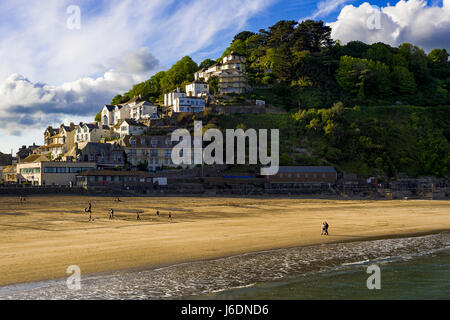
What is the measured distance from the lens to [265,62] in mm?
107562

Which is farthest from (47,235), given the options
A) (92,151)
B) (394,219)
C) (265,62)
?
(265,62)

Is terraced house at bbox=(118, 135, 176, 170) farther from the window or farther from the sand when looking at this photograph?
the sand

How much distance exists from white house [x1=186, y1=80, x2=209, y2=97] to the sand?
51822 millimetres

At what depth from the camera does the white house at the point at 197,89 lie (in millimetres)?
92750

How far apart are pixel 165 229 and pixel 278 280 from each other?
39.4ft

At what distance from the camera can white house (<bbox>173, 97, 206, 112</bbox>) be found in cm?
8419

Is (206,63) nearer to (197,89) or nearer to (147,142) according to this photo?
(197,89)

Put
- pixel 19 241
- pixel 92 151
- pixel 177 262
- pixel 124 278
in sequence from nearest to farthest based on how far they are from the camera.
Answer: pixel 124 278 < pixel 177 262 < pixel 19 241 < pixel 92 151

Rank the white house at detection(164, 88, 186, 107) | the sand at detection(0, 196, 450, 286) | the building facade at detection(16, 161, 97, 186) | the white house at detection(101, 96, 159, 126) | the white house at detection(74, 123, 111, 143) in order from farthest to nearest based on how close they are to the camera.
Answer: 1. the white house at detection(164, 88, 186, 107)
2. the white house at detection(101, 96, 159, 126)
3. the white house at detection(74, 123, 111, 143)
4. the building facade at detection(16, 161, 97, 186)
5. the sand at detection(0, 196, 450, 286)

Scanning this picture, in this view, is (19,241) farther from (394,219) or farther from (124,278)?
(394,219)

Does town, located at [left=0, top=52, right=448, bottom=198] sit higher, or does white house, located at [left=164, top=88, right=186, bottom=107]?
white house, located at [left=164, top=88, right=186, bottom=107]

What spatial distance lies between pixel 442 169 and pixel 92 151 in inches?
2477

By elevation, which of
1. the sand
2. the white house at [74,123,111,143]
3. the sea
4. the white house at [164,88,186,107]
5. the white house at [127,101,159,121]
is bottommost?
the sea

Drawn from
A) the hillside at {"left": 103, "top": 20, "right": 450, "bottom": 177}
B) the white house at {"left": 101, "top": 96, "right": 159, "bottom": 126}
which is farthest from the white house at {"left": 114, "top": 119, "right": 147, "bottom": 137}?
the hillside at {"left": 103, "top": 20, "right": 450, "bottom": 177}
